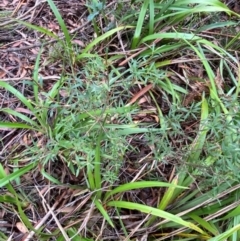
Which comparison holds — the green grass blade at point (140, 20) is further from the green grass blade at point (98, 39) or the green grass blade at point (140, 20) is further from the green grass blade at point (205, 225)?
the green grass blade at point (205, 225)

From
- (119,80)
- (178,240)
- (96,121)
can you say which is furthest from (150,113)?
(178,240)

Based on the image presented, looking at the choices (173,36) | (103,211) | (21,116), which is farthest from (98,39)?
(103,211)

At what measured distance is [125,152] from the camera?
158 centimetres

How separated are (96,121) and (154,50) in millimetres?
480

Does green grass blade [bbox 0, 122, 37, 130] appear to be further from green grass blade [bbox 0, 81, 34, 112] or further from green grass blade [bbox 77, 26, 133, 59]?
green grass blade [bbox 77, 26, 133, 59]

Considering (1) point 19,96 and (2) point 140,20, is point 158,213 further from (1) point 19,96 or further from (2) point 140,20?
(2) point 140,20

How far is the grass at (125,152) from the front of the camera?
4.71 feet

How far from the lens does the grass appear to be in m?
A: 1.44

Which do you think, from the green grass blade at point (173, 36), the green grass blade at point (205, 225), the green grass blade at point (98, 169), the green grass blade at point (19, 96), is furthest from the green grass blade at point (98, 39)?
the green grass blade at point (205, 225)

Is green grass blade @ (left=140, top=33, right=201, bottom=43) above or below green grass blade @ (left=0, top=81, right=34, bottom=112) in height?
above

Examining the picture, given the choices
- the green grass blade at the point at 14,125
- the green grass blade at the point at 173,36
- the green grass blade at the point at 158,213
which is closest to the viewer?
the green grass blade at the point at 158,213

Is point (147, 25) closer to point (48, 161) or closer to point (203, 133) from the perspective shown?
point (203, 133)

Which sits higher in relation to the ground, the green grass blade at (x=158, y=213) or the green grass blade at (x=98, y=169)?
the green grass blade at (x=98, y=169)

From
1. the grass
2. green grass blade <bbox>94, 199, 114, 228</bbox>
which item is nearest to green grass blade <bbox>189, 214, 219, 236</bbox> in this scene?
the grass
